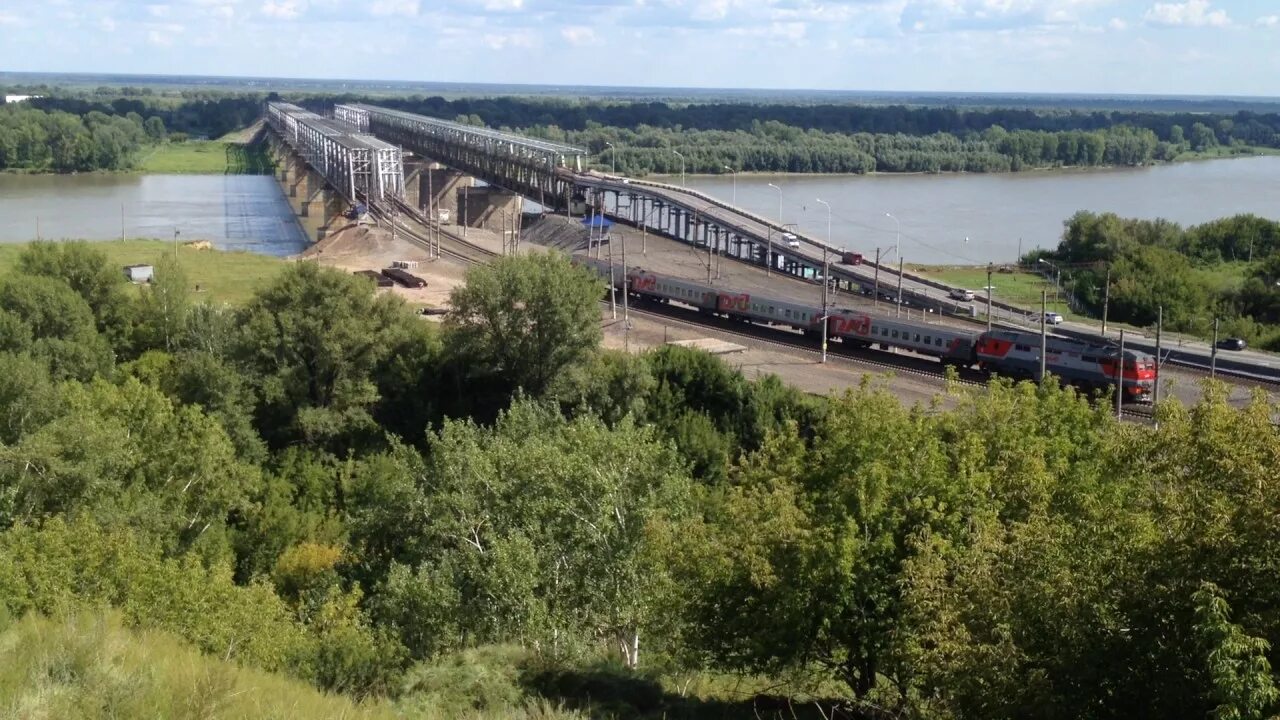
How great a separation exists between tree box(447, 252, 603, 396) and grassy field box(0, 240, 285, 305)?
1126 centimetres

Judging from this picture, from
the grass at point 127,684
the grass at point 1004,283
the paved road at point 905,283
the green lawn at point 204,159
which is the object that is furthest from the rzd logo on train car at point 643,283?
the green lawn at point 204,159

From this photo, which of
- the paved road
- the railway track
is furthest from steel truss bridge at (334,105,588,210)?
the railway track

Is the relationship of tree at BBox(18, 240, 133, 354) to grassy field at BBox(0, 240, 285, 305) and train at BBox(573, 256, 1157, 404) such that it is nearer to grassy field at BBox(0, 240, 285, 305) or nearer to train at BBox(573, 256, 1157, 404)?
grassy field at BBox(0, 240, 285, 305)

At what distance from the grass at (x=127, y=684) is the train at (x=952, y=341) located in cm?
1388

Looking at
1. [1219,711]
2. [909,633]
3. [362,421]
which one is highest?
[1219,711]

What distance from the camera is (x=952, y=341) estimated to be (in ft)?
72.2

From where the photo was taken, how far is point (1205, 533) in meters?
5.07

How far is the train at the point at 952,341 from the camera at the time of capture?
19.2 m

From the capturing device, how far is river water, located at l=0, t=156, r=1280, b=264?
4506 cm

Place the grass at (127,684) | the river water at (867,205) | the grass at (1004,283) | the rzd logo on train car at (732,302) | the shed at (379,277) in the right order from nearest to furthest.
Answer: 1. the grass at (127,684)
2. the rzd logo on train car at (732,302)
3. the shed at (379,277)
4. the grass at (1004,283)
5. the river water at (867,205)

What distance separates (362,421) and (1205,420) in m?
13.0

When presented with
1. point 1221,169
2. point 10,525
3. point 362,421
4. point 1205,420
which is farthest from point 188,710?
point 1221,169

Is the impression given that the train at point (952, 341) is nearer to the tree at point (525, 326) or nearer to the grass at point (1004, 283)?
the tree at point (525, 326)

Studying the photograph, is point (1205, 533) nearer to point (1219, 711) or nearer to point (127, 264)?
point (1219, 711)
